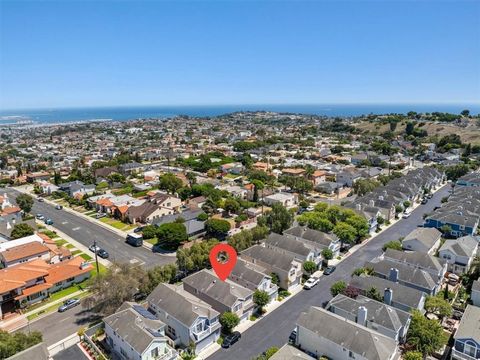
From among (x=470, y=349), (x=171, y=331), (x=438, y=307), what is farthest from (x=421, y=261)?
(x=171, y=331)

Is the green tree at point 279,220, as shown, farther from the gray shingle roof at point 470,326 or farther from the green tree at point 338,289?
the gray shingle roof at point 470,326

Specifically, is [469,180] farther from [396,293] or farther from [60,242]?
[60,242]

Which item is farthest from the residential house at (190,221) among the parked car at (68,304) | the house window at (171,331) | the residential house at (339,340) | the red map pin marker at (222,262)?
the residential house at (339,340)

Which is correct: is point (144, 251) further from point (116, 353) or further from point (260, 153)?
point (260, 153)

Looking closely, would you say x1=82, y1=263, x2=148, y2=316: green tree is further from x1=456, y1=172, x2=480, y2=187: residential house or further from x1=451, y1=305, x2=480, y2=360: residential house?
x1=456, y1=172, x2=480, y2=187: residential house

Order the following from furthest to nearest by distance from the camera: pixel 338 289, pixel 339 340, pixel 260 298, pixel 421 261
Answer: pixel 421 261 → pixel 338 289 → pixel 260 298 → pixel 339 340

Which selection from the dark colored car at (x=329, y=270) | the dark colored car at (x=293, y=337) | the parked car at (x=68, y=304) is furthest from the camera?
the dark colored car at (x=329, y=270)
